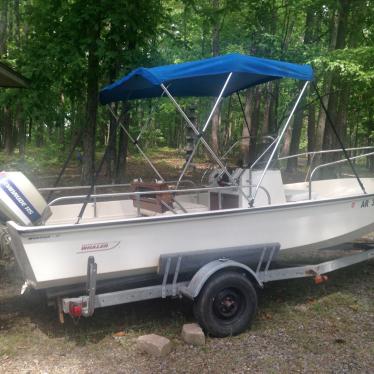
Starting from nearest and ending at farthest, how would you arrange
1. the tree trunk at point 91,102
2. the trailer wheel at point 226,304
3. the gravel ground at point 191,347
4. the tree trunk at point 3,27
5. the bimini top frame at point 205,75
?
the gravel ground at point 191,347, the trailer wheel at point 226,304, the bimini top frame at point 205,75, the tree trunk at point 91,102, the tree trunk at point 3,27

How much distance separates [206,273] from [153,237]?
2.00 ft

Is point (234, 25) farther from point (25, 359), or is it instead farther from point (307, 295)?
point (25, 359)

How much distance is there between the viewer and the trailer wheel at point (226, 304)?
432cm

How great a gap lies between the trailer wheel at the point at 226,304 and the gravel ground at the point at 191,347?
0.11 m

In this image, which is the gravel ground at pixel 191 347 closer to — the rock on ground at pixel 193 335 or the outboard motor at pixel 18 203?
the rock on ground at pixel 193 335

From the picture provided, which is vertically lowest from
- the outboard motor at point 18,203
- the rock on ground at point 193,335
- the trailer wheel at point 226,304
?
the rock on ground at point 193,335

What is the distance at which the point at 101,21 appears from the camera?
28.5 feet

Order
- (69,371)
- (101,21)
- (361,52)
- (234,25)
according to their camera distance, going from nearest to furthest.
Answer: (69,371)
(101,21)
(361,52)
(234,25)

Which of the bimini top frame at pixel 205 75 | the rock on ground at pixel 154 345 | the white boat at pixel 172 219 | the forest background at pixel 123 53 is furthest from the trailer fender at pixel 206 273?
the forest background at pixel 123 53

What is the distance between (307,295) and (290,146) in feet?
47.3

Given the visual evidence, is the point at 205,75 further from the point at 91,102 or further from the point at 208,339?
the point at 91,102

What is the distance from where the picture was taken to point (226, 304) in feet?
14.7

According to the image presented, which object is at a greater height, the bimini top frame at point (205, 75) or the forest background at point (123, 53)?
the forest background at point (123, 53)

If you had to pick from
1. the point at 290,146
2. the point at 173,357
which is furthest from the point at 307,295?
the point at 290,146
